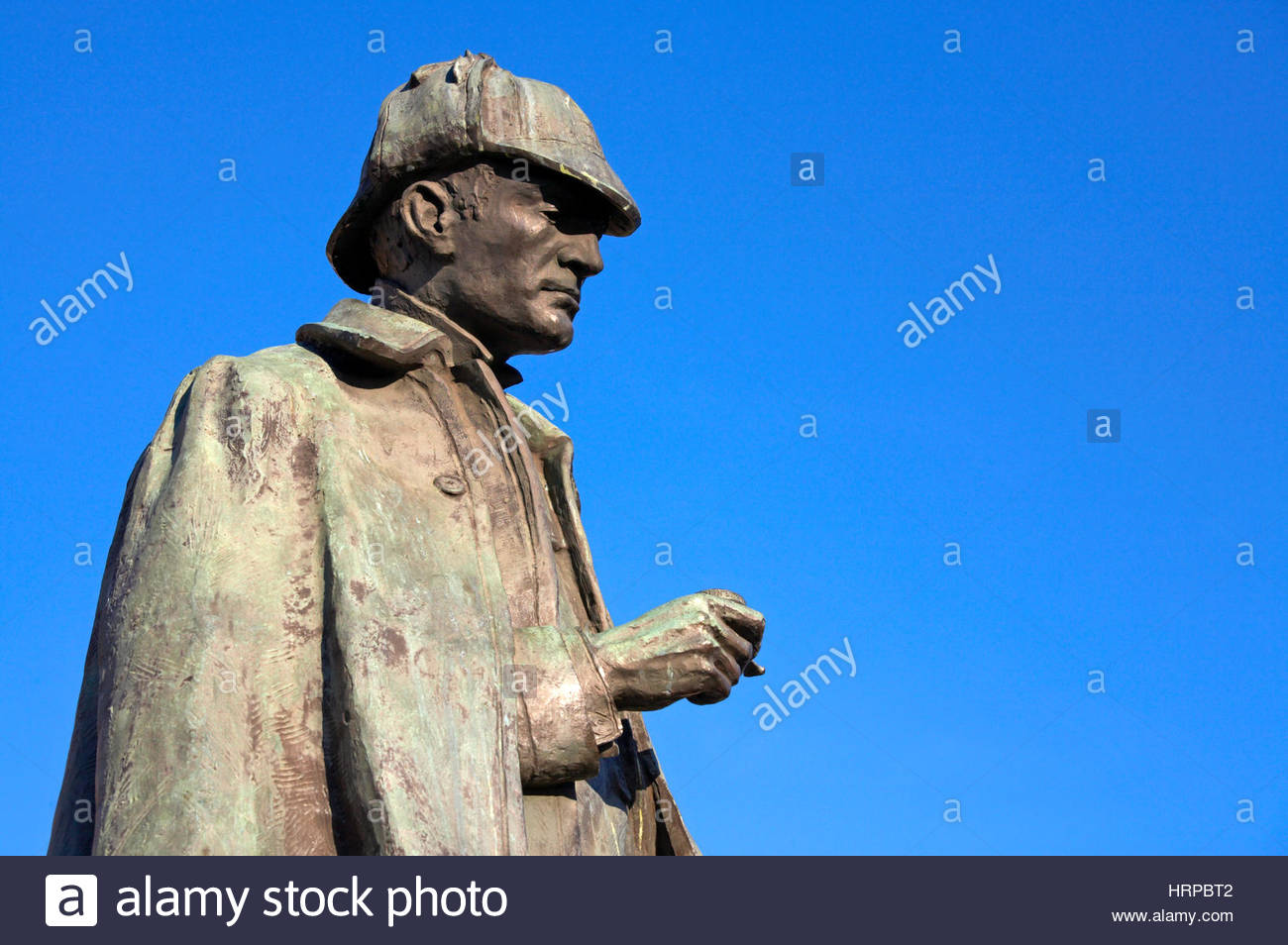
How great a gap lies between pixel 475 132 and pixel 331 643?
8.06ft

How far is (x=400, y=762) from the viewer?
291 inches

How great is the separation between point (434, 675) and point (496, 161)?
8.09 feet

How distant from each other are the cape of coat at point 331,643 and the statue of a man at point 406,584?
1 centimetres

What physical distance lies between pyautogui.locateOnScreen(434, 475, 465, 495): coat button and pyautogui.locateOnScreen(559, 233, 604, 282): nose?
1189mm

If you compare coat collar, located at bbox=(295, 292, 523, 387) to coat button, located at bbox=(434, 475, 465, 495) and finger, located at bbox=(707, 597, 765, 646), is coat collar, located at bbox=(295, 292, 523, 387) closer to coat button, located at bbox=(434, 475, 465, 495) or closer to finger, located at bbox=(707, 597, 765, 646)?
coat button, located at bbox=(434, 475, 465, 495)

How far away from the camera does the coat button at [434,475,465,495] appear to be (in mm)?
8312

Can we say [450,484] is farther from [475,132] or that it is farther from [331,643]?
[475,132]

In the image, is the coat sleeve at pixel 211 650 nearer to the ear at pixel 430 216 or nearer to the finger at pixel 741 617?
the ear at pixel 430 216

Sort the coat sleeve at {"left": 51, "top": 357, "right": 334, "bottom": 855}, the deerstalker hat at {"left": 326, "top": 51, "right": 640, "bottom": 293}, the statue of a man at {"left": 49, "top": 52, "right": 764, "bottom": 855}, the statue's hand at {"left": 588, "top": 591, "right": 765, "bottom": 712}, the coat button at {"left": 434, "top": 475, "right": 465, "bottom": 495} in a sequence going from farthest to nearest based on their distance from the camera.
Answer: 1. the deerstalker hat at {"left": 326, "top": 51, "right": 640, "bottom": 293}
2. the coat button at {"left": 434, "top": 475, "right": 465, "bottom": 495}
3. the statue's hand at {"left": 588, "top": 591, "right": 765, "bottom": 712}
4. the statue of a man at {"left": 49, "top": 52, "right": 764, "bottom": 855}
5. the coat sleeve at {"left": 51, "top": 357, "right": 334, "bottom": 855}

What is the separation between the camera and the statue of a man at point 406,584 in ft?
24.2

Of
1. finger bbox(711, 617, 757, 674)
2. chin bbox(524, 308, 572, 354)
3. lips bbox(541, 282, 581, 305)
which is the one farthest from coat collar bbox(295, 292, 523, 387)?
finger bbox(711, 617, 757, 674)

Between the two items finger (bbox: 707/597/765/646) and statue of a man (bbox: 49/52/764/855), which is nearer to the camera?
statue of a man (bbox: 49/52/764/855)

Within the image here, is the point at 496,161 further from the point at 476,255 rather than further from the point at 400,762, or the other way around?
the point at 400,762
